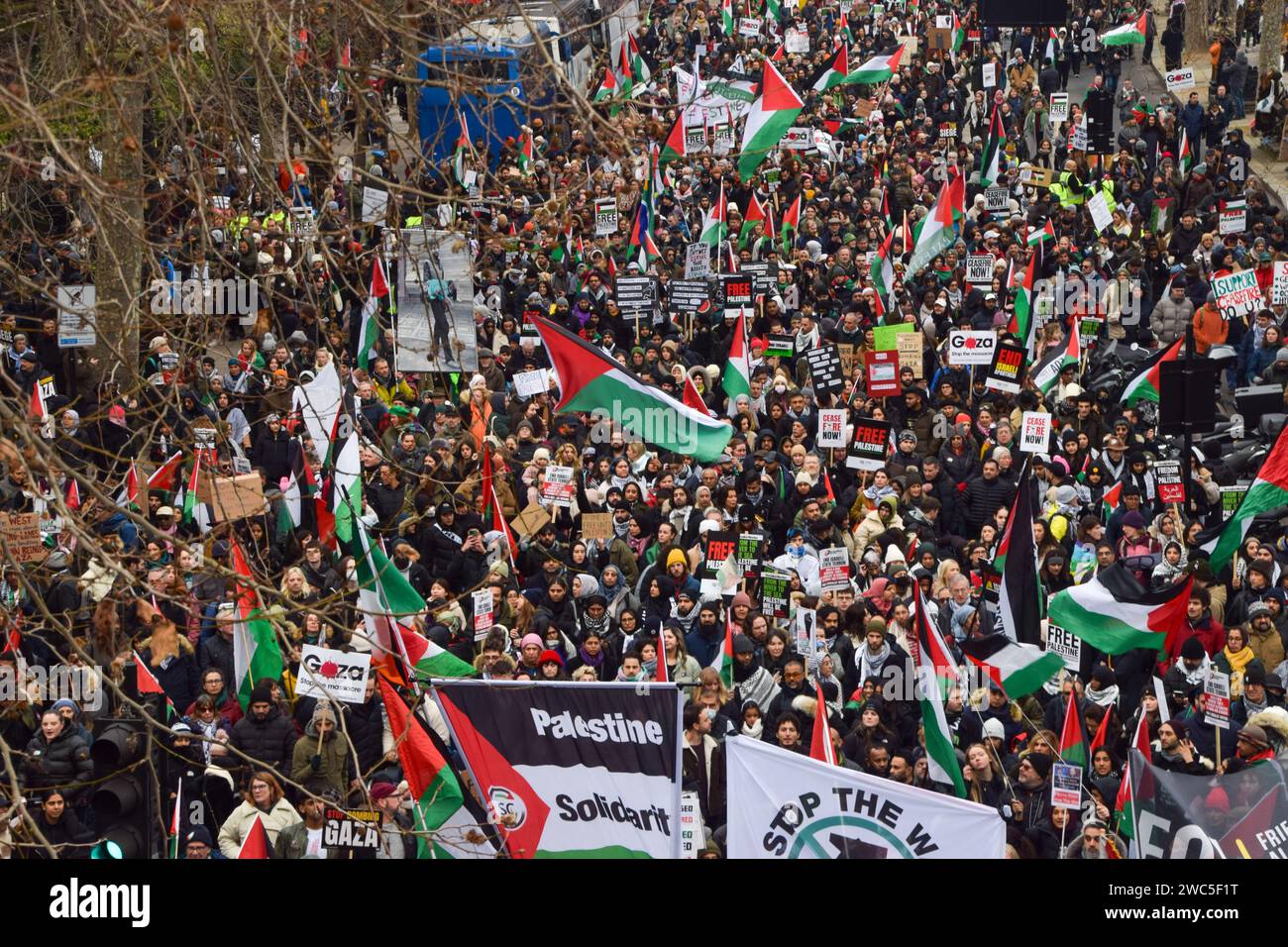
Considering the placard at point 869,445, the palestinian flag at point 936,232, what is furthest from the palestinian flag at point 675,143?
the placard at point 869,445

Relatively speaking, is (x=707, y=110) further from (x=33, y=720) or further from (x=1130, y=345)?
(x=33, y=720)

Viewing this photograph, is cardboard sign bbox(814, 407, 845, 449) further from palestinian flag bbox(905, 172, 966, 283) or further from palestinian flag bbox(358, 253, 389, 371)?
palestinian flag bbox(905, 172, 966, 283)

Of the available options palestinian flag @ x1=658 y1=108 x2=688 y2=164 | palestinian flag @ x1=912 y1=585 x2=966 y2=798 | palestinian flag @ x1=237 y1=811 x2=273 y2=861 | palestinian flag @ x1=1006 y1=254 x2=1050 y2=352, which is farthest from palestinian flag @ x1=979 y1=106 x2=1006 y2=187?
palestinian flag @ x1=237 y1=811 x2=273 y2=861

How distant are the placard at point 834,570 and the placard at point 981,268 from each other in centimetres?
817

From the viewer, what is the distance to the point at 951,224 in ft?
71.6

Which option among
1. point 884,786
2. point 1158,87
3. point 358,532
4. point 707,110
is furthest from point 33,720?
point 1158,87

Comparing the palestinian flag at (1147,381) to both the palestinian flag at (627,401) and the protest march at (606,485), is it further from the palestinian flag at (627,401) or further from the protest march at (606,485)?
the palestinian flag at (627,401)

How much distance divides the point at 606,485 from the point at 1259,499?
5.19 meters

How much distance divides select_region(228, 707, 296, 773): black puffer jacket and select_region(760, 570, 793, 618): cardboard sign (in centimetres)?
328

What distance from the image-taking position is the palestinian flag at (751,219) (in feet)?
77.8


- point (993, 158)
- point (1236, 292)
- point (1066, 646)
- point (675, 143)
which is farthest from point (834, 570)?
point (993, 158)

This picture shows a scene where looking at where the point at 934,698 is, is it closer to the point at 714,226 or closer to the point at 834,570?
the point at 834,570

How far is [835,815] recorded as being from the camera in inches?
368

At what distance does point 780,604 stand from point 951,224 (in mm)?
9577
